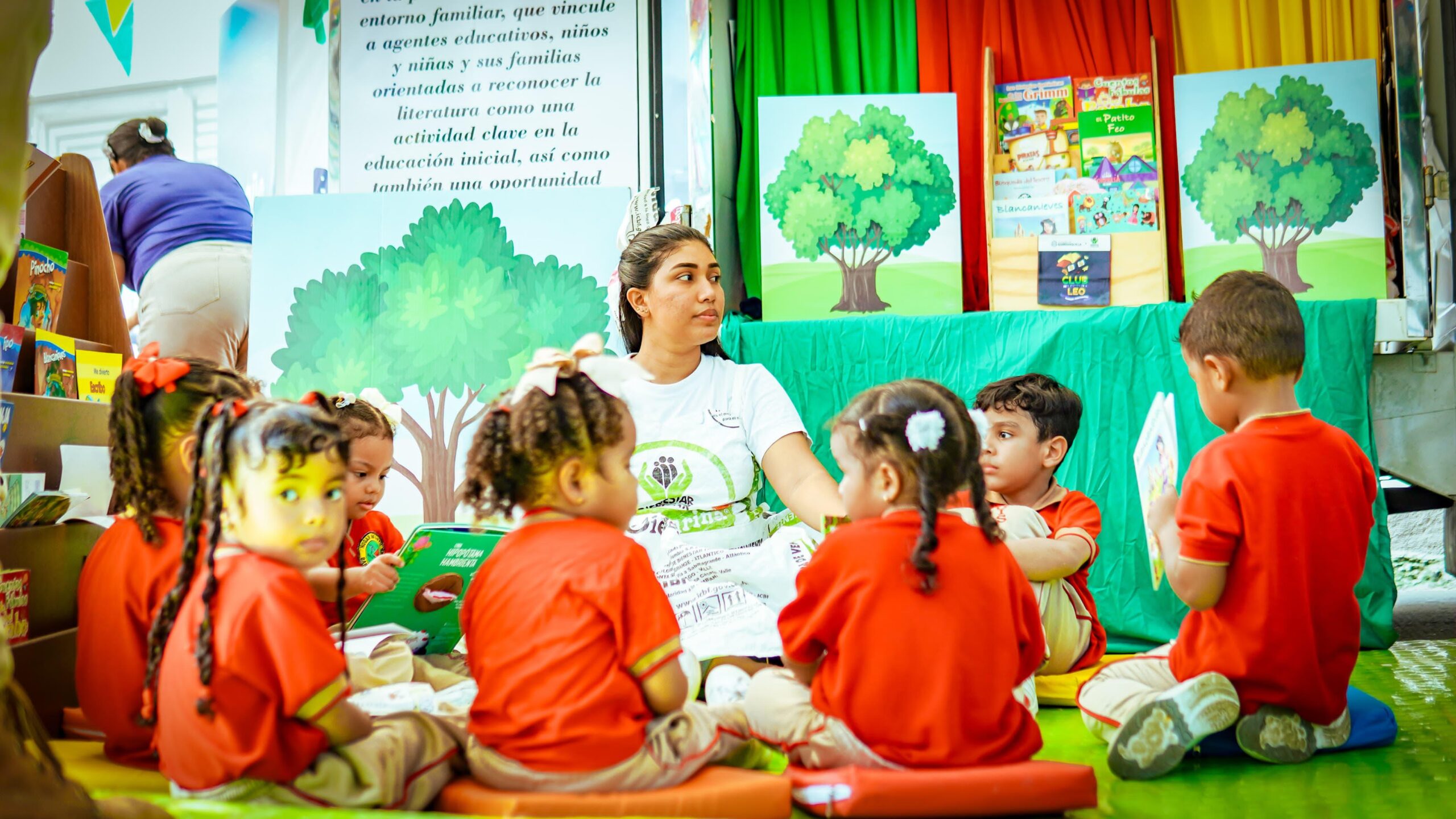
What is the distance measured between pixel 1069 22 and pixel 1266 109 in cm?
69

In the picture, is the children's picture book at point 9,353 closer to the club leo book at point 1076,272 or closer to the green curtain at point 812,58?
the green curtain at point 812,58

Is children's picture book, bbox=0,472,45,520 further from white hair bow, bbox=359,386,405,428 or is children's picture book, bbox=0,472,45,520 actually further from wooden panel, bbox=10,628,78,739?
white hair bow, bbox=359,386,405,428

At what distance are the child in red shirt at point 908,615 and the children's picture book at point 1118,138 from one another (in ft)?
6.86

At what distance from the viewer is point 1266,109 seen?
311cm

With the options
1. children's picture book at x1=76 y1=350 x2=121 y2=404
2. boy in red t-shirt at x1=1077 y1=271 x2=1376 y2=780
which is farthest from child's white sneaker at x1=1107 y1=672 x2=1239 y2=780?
children's picture book at x1=76 y1=350 x2=121 y2=404

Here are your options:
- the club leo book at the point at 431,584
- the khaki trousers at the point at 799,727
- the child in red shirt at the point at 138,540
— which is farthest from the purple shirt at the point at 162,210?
the khaki trousers at the point at 799,727

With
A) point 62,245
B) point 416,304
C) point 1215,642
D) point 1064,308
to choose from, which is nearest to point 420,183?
point 416,304

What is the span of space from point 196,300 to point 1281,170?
331 centimetres

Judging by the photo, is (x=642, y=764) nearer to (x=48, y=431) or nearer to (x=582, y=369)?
(x=582, y=369)

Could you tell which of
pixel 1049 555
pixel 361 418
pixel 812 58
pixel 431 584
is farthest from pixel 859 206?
pixel 431 584

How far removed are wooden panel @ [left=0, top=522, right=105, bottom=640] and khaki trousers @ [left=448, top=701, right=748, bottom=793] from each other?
91 centimetres

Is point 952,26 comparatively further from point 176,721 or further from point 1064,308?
point 176,721

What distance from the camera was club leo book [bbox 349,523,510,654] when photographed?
75.8 inches

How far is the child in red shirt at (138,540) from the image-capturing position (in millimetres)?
1446
